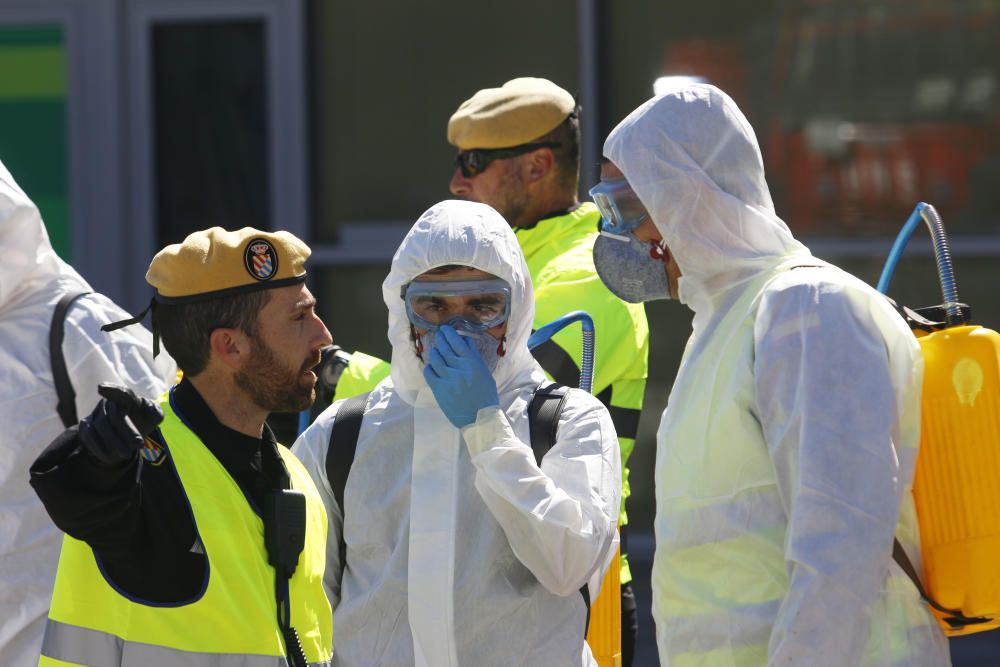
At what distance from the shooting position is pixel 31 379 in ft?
13.1

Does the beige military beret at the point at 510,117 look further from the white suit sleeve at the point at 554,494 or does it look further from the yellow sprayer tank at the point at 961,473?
the yellow sprayer tank at the point at 961,473

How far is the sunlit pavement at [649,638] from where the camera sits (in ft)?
20.0

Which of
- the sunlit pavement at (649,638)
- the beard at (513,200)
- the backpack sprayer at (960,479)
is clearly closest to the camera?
the backpack sprayer at (960,479)

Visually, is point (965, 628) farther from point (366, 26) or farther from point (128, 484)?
point (366, 26)

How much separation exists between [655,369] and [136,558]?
465 cm

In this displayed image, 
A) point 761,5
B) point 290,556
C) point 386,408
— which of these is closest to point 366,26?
point 761,5

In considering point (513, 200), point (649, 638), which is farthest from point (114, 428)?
point (649, 638)

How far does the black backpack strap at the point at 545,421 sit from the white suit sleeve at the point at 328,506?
0.38 m

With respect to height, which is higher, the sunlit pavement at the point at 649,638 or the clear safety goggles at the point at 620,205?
the clear safety goggles at the point at 620,205

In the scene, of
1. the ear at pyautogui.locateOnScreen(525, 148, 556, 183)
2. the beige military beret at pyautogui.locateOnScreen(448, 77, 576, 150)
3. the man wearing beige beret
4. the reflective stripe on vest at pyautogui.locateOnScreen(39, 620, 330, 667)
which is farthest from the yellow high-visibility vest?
the reflective stripe on vest at pyautogui.locateOnScreen(39, 620, 330, 667)

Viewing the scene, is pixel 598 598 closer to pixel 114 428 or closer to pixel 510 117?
pixel 510 117

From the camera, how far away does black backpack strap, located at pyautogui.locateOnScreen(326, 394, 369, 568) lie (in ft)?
9.81

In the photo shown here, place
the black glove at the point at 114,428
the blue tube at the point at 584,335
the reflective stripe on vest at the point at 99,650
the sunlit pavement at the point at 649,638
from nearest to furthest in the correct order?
1. the black glove at the point at 114,428
2. the reflective stripe on vest at the point at 99,650
3. the blue tube at the point at 584,335
4. the sunlit pavement at the point at 649,638

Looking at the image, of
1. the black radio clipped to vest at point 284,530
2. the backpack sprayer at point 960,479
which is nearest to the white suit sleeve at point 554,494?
the black radio clipped to vest at point 284,530
